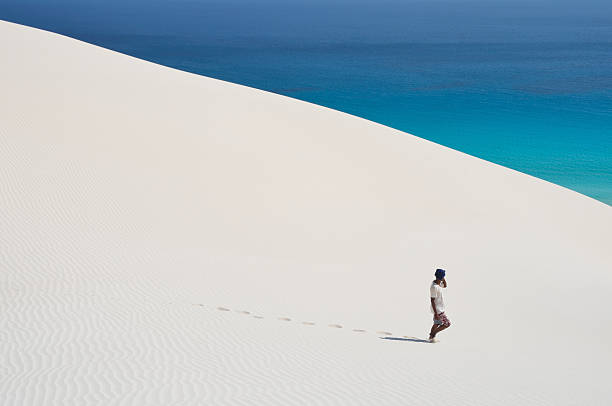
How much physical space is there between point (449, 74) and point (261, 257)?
57.8 metres

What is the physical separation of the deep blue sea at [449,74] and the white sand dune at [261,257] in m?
17.3

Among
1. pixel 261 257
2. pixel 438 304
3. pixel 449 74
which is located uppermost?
pixel 449 74

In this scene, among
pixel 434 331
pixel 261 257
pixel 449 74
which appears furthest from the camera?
pixel 449 74

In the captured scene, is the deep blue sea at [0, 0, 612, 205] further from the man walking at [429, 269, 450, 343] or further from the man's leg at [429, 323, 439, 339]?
the man walking at [429, 269, 450, 343]

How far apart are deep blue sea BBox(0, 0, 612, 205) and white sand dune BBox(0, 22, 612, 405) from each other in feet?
56.9

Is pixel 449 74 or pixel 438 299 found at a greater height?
pixel 449 74

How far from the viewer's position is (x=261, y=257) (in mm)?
14125

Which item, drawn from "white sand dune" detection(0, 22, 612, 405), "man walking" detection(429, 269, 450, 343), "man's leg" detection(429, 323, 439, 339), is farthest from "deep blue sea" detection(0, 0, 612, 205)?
"man walking" detection(429, 269, 450, 343)

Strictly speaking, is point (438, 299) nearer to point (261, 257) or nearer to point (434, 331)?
point (434, 331)

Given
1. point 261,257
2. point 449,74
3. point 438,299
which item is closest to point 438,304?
point 438,299

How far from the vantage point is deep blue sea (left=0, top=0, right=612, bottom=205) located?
45094mm

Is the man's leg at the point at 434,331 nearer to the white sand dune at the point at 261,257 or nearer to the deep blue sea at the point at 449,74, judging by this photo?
the white sand dune at the point at 261,257

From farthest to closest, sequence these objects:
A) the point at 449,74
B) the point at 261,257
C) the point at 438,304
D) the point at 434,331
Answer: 1. the point at 449,74
2. the point at 261,257
3. the point at 434,331
4. the point at 438,304

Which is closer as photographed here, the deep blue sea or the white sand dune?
the white sand dune
